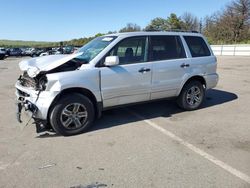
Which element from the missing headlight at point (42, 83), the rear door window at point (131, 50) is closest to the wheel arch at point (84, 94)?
the missing headlight at point (42, 83)

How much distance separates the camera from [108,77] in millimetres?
4988

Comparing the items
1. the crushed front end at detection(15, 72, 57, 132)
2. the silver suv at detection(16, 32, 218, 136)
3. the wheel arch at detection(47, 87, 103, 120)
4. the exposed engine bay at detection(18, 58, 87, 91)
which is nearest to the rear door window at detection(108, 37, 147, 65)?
the silver suv at detection(16, 32, 218, 136)

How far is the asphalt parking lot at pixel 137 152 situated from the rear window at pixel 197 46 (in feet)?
4.81

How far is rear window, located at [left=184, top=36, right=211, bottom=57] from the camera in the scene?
6.22m

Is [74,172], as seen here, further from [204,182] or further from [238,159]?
[238,159]

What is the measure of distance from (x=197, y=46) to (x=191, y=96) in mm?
1255

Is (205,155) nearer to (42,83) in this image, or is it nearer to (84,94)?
(84,94)

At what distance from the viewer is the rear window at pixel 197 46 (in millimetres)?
6223

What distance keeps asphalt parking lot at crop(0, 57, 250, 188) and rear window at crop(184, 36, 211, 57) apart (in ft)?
4.81

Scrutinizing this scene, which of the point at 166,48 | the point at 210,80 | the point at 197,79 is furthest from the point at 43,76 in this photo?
the point at 210,80

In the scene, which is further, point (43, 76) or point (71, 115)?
point (71, 115)

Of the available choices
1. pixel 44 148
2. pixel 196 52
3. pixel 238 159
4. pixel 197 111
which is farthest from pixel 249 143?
pixel 44 148

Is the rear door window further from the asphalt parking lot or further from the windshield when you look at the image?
the asphalt parking lot

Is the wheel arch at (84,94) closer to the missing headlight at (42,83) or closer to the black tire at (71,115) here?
the black tire at (71,115)
